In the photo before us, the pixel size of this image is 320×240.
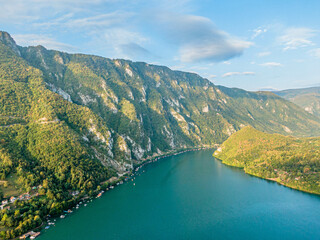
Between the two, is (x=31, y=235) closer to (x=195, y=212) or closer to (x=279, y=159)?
(x=195, y=212)

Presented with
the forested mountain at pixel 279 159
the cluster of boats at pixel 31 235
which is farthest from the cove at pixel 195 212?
the forested mountain at pixel 279 159

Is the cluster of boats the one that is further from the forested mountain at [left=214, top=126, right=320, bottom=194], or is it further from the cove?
the forested mountain at [left=214, top=126, right=320, bottom=194]

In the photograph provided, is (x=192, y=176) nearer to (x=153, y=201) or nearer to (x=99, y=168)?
(x=153, y=201)

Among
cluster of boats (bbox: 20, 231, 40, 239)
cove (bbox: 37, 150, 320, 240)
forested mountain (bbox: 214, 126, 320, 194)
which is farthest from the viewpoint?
forested mountain (bbox: 214, 126, 320, 194)

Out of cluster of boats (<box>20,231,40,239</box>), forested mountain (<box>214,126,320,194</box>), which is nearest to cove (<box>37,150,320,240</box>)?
cluster of boats (<box>20,231,40,239</box>)

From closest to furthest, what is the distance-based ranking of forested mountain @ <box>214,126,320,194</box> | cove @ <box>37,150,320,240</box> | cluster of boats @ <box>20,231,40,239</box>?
cluster of boats @ <box>20,231,40,239</box>, cove @ <box>37,150,320,240</box>, forested mountain @ <box>214,126,320,194</box>

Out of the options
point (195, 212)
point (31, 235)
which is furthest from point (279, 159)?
point (31, 235)

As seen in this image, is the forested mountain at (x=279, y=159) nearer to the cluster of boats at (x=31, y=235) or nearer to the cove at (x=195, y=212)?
the cove at (x=195, y=212)

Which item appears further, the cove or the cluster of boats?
the cove
